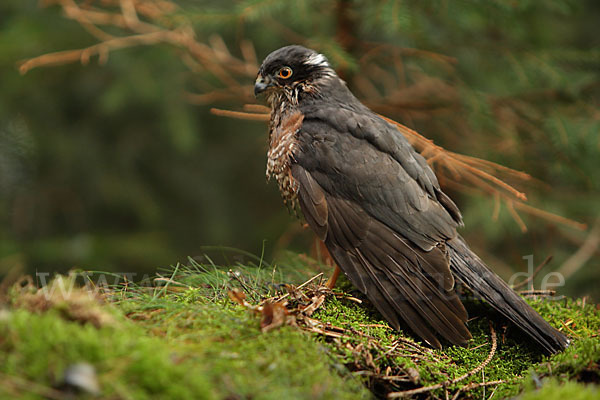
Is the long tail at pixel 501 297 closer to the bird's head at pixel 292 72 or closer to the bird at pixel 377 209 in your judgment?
the bird at pixel 377 209

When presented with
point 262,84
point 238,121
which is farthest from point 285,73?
point 238,121

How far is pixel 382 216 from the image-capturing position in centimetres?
306

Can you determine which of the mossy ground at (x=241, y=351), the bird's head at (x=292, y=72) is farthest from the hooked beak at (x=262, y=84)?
the mossy ground at (x=241, y=351)

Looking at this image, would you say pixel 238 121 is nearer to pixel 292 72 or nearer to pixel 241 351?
pixel 292 72

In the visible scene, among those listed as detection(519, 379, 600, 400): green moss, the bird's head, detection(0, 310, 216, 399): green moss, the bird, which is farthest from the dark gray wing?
detection(0, 310, 216, 399): green moss

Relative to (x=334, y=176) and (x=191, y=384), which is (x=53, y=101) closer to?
(x=334, y=176)

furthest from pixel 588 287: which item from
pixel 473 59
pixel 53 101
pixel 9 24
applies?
pixel 9 24

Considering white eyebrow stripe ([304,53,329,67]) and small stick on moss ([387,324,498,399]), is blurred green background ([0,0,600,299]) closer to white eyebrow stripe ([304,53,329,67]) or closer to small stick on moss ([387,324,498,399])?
Result: white eyebrow stripe ([304,53,329,67])

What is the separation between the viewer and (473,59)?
5.69 m

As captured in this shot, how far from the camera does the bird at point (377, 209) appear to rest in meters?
2.71

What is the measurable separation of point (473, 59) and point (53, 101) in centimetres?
484

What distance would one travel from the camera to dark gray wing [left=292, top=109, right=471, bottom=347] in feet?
8.94

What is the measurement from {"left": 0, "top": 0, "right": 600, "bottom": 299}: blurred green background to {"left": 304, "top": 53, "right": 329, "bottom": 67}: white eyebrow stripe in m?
0.11

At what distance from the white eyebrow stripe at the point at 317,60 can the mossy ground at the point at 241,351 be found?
162cm
